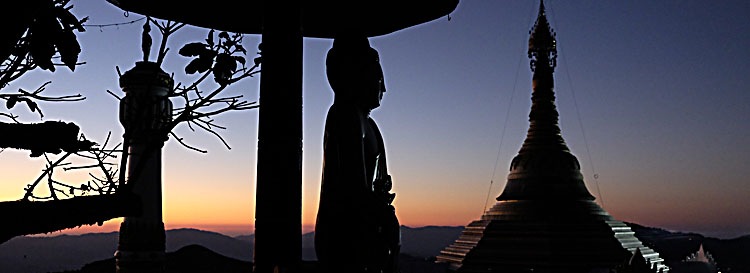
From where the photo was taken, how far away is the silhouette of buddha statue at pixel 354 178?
391 centimetres

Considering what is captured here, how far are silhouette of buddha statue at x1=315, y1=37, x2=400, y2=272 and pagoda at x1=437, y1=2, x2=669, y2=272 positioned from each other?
22879mm

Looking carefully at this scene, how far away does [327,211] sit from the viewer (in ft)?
13.1

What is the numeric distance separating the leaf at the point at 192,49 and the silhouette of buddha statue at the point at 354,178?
1.03 meters

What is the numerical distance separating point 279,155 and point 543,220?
2582 centimetres

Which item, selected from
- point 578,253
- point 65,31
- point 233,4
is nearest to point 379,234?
point 233,4

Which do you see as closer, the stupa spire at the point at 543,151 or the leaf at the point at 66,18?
the leaf at the point at 66,18

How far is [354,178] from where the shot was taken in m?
4.01

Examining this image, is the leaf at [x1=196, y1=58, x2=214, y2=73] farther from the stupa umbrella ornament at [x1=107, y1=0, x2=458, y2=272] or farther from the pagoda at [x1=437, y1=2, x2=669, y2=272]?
the pagoda at [x1=437, y1=2, x2=669, y2=272]

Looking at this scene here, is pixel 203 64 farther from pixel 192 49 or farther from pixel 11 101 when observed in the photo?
pixel 11 101

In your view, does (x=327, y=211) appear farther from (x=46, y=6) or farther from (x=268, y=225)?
(x=46, y=6)

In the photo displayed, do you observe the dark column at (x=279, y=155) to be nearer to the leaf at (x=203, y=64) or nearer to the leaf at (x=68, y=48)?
the leaf at (x=203, y=64)

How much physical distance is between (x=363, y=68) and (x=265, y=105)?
872 mm

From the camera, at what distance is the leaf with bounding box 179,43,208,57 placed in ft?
10.8

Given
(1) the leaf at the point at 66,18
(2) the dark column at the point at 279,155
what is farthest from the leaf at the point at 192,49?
(1) the leaf at the point at 66,18
